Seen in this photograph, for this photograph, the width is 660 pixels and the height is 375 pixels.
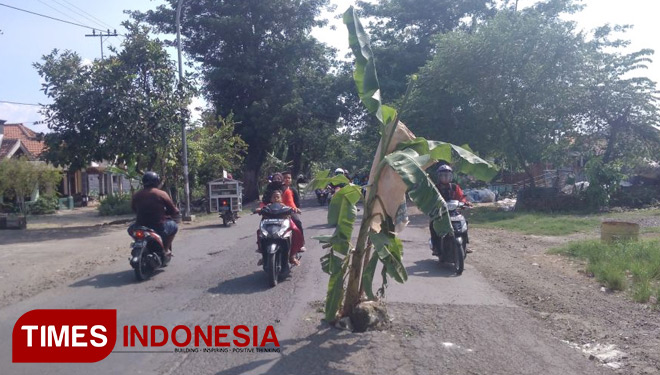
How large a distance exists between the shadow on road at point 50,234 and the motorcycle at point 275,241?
9452 mm

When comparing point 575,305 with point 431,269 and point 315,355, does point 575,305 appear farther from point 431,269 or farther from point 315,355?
point 315,355

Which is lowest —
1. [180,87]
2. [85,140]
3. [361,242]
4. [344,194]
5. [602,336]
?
[602,336]

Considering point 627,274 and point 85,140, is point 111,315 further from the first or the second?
point 85,140

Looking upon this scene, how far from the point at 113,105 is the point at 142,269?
1006 cm

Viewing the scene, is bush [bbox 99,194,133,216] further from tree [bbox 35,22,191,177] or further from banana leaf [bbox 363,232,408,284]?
banana leaf [bbox 363,232,408,284]

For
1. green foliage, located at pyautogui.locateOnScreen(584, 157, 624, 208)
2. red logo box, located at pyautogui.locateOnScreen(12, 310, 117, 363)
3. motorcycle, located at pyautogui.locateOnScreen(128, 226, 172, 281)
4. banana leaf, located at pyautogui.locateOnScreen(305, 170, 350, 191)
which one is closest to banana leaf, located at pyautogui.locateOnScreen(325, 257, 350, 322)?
banana leaf, located at pyautogui.locateOnScreen(305, 170, 350, 191)

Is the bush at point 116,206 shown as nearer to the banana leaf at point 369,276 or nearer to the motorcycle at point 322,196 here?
the motorcycle at point 322,196

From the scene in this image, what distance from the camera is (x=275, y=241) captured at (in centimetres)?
841

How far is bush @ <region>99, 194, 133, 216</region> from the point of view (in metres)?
26.1

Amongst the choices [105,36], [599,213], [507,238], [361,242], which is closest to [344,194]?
[361,242]

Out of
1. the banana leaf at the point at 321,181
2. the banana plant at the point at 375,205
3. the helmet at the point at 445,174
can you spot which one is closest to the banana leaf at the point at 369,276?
the banana plant at the point at 375,205

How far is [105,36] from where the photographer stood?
35.6m

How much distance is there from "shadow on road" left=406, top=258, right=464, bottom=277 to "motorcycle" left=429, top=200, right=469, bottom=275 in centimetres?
14

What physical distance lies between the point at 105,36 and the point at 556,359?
35842mm
